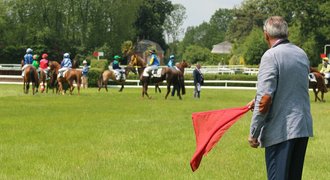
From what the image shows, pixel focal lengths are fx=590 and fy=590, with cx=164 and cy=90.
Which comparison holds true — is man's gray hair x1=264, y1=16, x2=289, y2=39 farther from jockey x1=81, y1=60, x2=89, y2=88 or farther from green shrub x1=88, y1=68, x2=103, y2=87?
green shrub x1=88, y1=68, x2=103, y2=87

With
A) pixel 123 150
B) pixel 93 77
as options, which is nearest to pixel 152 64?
pixel 93 77

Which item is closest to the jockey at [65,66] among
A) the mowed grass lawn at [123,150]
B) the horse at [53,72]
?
the horse at [53,72]

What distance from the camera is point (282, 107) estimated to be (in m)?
5.64

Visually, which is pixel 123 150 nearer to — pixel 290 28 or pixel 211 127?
pixel 211 127

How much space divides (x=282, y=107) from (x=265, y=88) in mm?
251

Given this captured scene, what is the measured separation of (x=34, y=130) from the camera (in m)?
14.2

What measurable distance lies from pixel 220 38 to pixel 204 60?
292 feet

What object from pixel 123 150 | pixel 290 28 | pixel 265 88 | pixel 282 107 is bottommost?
pixel 123 150

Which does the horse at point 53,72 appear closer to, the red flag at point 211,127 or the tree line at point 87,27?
the red flag at point 211,127

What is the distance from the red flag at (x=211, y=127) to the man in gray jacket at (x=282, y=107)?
570mm

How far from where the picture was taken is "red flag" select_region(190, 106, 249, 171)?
6.29 metres

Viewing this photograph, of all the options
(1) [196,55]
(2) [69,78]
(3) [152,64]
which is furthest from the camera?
(1) [196,55]

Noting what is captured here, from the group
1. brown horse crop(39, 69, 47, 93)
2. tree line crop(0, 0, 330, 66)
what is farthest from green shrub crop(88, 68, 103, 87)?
tree line crop(0, 0, 330, 66)

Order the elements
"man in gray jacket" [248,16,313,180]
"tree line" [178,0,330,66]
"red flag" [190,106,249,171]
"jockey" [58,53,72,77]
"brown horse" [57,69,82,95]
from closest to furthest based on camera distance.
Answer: "man in gray jacket" [248,16,313,180] < "red flag" [190,106,249,171] < "brown horse" [57,69,82,95] < "jockey" [58,53,72,77] < "tree line" [178,0,330,66]
